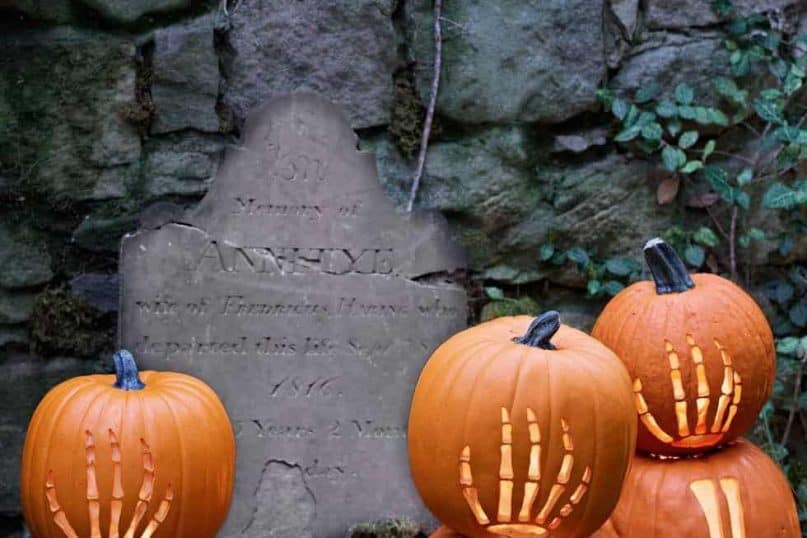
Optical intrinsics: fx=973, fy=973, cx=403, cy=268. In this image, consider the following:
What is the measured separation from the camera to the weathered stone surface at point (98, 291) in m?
3.02

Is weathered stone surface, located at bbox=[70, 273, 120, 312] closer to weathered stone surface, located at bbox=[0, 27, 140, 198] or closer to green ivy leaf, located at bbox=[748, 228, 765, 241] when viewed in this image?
weathered stone surface, located at bbox=[0, 27, 140, 198]

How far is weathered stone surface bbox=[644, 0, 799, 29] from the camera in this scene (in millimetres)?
3295

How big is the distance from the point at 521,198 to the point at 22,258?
1596 mm

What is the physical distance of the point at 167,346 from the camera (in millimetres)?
2979

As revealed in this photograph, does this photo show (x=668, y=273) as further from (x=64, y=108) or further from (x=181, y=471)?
(x=64, y=108)

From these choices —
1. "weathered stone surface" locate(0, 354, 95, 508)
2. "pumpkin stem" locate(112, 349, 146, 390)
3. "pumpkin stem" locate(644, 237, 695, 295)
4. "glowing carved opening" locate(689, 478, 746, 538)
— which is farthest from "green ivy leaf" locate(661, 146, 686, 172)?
"weathered stone surface" locate(0, 354, 95, 508)

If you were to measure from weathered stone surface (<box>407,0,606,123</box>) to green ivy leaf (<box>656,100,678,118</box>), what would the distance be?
0.23 meters

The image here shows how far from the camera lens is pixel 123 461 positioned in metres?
1.96

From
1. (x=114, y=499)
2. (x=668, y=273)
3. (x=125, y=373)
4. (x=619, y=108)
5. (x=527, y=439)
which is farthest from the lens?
(x=619, y=108)

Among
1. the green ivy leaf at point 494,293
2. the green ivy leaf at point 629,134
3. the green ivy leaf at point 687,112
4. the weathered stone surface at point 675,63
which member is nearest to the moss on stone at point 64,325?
the green ivy leaf at point 494,293

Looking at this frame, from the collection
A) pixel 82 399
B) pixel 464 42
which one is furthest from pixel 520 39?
pixel 82 399

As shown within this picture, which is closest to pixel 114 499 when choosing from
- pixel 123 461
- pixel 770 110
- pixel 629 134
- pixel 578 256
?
pixel 123 461

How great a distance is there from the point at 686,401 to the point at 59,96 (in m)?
2.08

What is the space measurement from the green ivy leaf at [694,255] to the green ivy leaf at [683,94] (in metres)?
0.49
